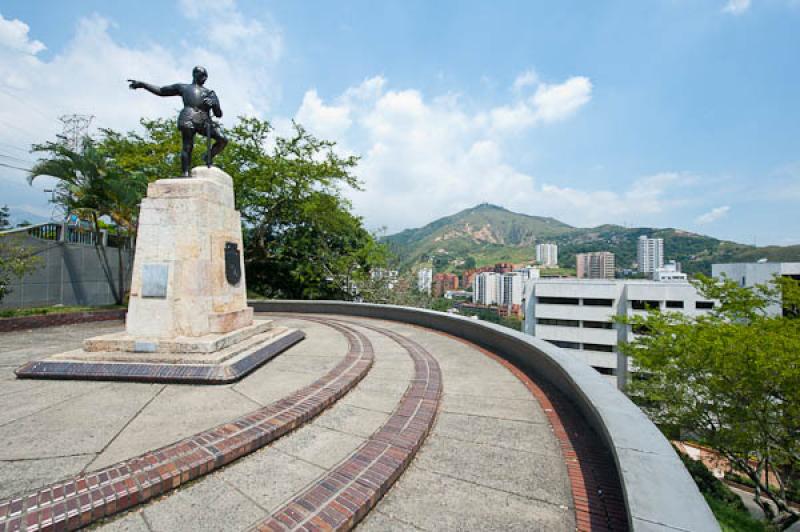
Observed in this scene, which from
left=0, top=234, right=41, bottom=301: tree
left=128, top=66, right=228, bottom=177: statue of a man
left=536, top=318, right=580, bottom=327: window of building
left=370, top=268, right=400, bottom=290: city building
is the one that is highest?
left=128, top=66, right=228, bottom=177: statue of a man

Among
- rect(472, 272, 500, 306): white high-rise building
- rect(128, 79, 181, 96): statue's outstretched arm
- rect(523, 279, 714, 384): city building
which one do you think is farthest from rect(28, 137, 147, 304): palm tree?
rect(472, 272, 500, 306): white high-rise building

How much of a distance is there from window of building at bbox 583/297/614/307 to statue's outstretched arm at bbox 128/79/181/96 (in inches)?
1793

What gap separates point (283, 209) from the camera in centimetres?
1883

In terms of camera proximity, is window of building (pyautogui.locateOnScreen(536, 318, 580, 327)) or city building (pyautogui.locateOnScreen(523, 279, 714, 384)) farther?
window of building (pyautogui.locateOnScreen(536, 318, 580, 327))

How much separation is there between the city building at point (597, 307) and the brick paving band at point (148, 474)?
3956cm

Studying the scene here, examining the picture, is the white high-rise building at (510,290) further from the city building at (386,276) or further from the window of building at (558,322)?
the city building at (386,276)

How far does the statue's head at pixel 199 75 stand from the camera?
6.80 m

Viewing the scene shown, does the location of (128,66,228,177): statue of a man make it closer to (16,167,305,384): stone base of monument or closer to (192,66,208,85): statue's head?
(192,66,208,85): statue's head

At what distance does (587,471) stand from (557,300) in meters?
44.7

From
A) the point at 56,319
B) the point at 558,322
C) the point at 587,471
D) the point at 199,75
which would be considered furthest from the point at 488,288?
the point at 587,471

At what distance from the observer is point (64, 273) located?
14.8 m

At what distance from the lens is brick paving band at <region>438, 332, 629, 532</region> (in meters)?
2.49

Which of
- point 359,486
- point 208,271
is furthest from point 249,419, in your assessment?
point 208,271

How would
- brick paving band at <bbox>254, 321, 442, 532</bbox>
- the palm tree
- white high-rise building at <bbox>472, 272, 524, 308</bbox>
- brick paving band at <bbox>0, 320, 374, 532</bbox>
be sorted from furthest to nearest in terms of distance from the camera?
white high-rise building at <bbox>472, 272, 524, 308</bbox> → the palm tree → brick paving band at <bbox>254, 321, 442, 532</bbox> → brick paving band at <bbox>0, 320, 374, 532</bbox>
